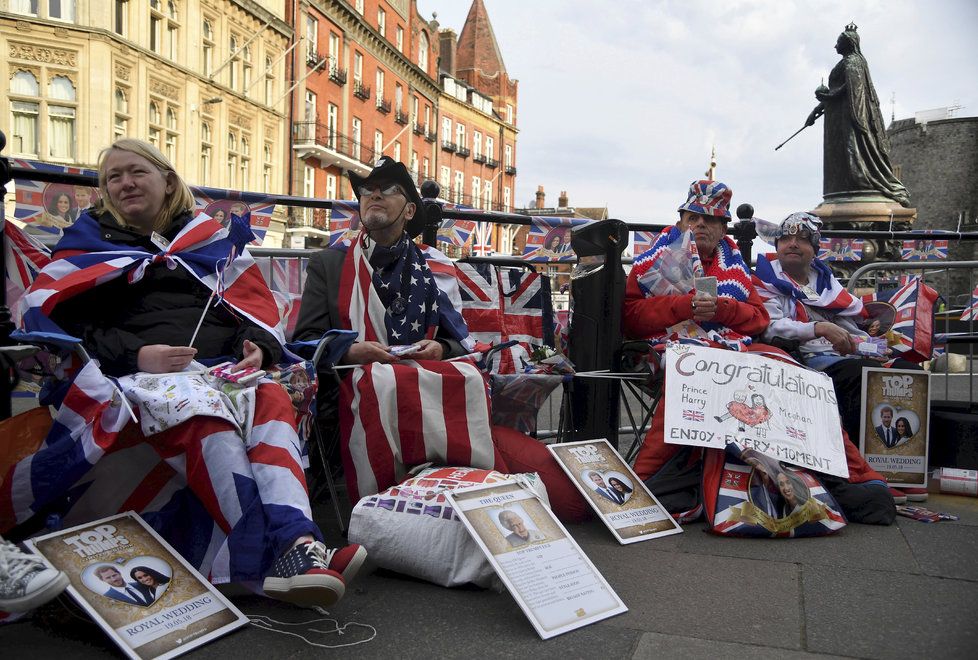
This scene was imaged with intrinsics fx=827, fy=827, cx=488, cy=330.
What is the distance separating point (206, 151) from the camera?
2620 centimetres

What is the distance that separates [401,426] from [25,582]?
59.5 inches

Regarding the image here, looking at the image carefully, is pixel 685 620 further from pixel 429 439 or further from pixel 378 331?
pixel 378 331

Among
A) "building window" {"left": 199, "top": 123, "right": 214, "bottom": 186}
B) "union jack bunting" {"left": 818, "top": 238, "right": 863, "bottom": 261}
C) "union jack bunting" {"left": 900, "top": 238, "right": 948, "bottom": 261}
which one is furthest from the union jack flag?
"building window" {"left": 199, "top": 123, "right": 214, "bottom": 186}

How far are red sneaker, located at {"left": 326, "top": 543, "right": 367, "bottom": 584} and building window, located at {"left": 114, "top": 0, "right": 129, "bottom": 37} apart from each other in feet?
76.9

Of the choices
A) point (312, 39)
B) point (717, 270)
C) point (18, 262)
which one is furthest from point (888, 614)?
point (312, 39)

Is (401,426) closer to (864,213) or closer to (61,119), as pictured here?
(864,213)

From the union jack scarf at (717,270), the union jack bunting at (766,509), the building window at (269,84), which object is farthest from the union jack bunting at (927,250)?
the building window at (269,84)

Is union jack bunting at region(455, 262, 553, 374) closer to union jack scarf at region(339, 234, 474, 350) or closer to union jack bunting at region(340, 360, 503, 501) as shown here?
union jack scarf at region(339, 234, 474, 350)

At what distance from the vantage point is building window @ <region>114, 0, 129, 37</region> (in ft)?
72.5

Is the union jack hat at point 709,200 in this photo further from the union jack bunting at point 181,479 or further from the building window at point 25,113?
the building window at point 25,113

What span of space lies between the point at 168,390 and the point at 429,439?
41.9 inches

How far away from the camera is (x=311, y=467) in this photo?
3480 millimetres

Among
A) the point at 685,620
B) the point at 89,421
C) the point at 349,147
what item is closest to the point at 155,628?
the point at 89,421

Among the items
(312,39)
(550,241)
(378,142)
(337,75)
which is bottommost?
(550,241)
